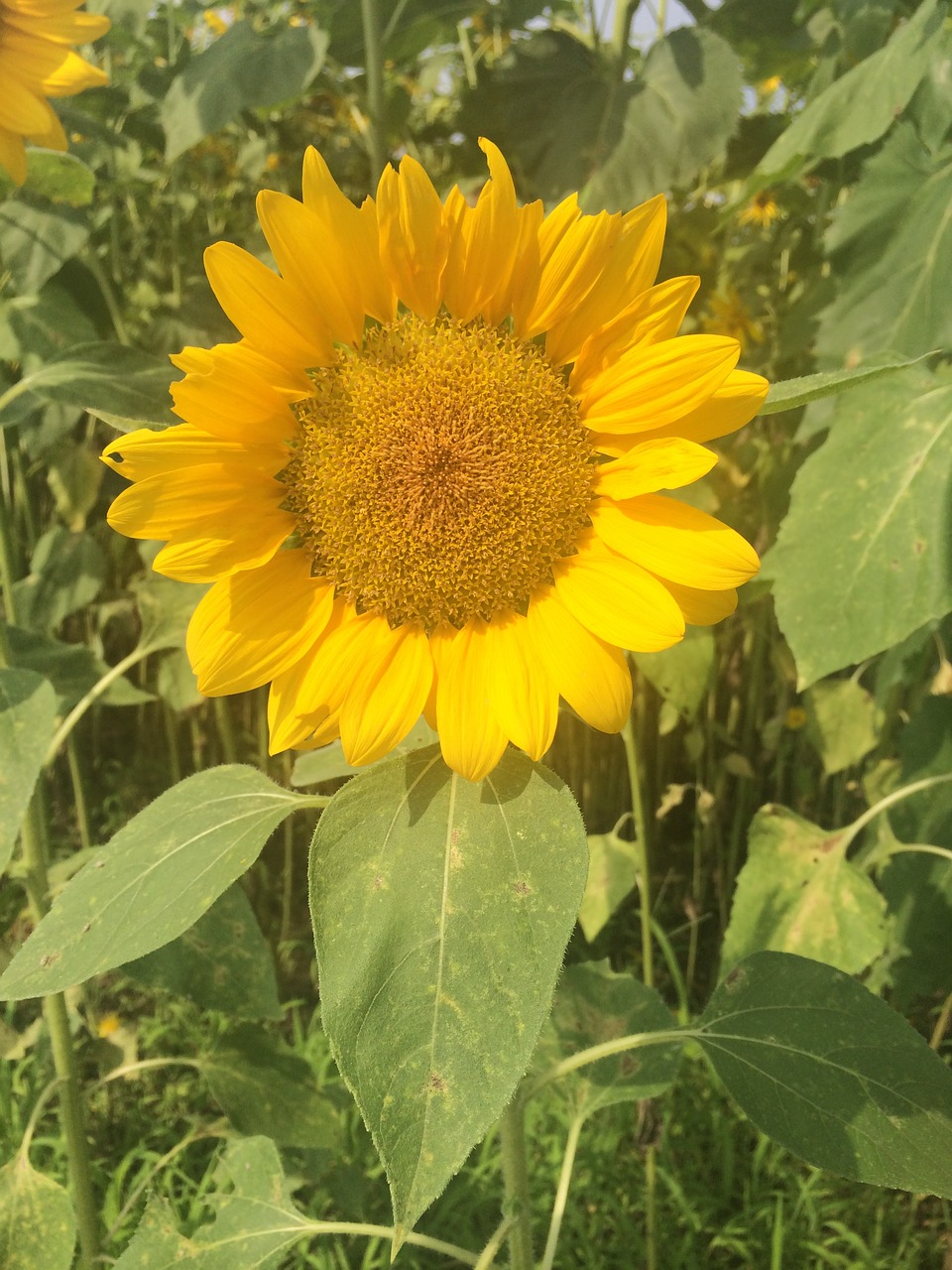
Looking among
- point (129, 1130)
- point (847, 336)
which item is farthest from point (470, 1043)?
point (129, 1130)

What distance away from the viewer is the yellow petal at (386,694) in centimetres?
65

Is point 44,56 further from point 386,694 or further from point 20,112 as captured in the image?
point 386,694

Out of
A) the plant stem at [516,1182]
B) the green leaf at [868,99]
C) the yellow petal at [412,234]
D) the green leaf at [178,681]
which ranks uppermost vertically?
the green leaf at [868,99]

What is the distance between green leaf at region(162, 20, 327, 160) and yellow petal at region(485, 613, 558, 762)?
104 centimetres

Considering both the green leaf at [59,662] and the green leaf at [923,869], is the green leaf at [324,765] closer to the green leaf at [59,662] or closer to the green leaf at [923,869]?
the green leaf at [59,662]

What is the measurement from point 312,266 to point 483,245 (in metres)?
0.11

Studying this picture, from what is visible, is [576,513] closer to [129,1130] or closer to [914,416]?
[914,416]

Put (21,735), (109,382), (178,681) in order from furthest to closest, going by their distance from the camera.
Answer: (178,681)
(109,382)
(21,735)

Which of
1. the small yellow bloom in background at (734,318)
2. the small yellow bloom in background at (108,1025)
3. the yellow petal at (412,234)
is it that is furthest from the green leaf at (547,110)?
the small yellow bloom in background at (108,1025)

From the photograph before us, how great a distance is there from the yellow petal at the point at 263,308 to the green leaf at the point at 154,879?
1.04 ft

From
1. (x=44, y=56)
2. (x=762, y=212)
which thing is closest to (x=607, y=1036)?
(x=44, y=56)

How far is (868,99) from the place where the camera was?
48.8 inches

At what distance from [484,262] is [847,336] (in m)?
0.89

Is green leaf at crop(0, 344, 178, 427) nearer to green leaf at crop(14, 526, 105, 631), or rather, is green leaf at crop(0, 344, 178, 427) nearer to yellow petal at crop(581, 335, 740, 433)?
yellow petal at crop(581, 335, 740, 433)
